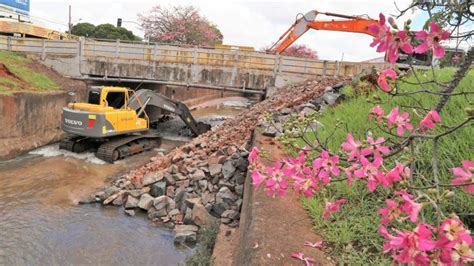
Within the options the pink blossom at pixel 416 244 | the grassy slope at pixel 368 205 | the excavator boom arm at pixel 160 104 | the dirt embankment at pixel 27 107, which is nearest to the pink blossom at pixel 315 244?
the grassy slope at pixel 368 205

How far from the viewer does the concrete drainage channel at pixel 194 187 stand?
254 inches

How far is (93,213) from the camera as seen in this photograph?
303 inches

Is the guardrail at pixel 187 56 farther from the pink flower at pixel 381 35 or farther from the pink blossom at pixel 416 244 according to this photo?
the pink blossom at pixel 416 244

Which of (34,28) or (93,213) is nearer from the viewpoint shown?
(93,213)

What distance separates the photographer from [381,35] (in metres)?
1.39

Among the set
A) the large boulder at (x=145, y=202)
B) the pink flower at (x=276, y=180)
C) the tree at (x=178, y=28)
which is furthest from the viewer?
the tree at (x=178, y=28)

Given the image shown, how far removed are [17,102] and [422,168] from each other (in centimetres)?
1268

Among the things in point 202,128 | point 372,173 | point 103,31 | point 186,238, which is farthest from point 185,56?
point 103,31

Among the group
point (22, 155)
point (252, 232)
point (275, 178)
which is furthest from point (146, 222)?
point (22, 155)

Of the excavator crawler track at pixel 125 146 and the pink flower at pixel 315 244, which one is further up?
the pink flower at pixel 315 244

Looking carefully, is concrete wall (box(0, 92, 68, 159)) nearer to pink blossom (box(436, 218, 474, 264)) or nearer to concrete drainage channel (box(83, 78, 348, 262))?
concrete drainage channel (box(83, 78, 348, 262))

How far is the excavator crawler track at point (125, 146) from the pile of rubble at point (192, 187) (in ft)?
8.52

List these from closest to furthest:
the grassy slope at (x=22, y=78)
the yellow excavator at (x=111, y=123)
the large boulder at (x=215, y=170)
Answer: the large boulder at (x=215, y=170), the yellow excavator at (x=111, y=123), the grassy slope at (x=22, y=78)

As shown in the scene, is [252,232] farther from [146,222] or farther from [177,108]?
[177,108]
